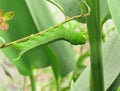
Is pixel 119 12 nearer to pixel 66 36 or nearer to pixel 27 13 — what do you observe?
pixel 66 36

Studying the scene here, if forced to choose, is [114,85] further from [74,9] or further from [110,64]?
[74,9]

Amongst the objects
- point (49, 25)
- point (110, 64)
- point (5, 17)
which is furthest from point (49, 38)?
point (49, 25)

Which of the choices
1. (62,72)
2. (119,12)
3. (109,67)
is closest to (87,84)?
(109,67)

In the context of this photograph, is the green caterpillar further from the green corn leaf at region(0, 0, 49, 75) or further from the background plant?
the green corn leaf at region(0, 0, 49, 75)

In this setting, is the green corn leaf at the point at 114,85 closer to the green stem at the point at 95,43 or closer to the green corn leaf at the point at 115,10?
the green stem at the point at 95,43

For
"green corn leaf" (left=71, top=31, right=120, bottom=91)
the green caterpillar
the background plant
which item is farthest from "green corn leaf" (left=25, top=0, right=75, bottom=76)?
the green caterpillar

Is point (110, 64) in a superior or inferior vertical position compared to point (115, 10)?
inferior
